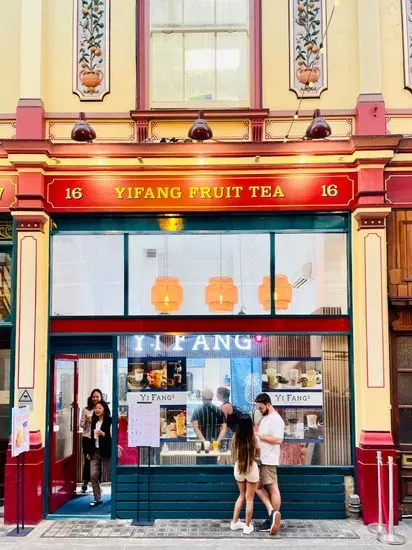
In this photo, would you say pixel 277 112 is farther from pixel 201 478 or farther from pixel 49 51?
pixel 201 478

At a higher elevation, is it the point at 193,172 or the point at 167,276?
the point at 193,172

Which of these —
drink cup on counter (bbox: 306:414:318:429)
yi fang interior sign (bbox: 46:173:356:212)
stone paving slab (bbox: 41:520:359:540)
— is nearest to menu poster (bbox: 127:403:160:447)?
stone paving slab (bbox: 41:520:359:540)

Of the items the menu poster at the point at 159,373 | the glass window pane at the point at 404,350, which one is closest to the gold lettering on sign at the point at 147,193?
the menu poster at the point at 159,373

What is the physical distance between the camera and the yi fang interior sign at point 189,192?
31.2ft

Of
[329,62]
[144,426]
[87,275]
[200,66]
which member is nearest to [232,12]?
[200,66]

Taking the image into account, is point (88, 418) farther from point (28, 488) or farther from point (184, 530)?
point (184, 530)

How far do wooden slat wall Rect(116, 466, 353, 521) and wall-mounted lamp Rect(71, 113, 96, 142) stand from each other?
4825 mm

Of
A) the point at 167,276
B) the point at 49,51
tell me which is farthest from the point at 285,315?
the point at 49,51

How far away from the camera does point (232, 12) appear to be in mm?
10086

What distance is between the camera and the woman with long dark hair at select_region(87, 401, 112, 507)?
9.90 m

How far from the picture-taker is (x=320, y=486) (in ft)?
30.0

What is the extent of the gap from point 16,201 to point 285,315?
4382 millimetres

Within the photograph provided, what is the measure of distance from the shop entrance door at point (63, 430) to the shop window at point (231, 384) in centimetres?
105

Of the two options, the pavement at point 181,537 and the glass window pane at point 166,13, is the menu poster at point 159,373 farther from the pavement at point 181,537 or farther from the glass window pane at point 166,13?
the glass window pane at point 166,13
